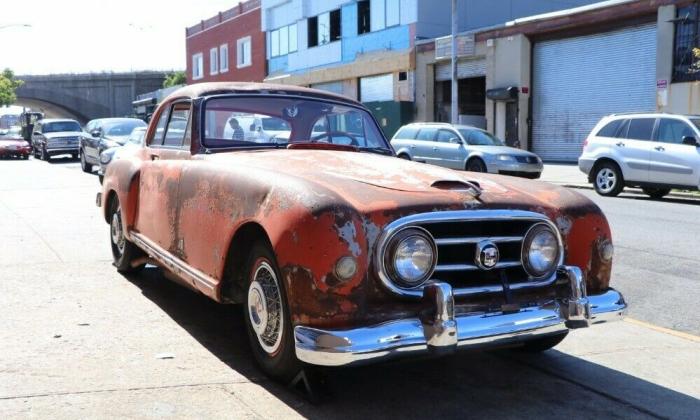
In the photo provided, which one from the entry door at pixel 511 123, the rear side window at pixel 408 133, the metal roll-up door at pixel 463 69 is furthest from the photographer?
the metal roll-up door at pixel 463 69

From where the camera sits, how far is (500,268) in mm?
3830

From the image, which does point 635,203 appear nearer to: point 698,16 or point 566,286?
point 698,16

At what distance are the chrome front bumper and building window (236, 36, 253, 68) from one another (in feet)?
144

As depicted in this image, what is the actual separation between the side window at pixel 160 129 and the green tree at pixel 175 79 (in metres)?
61.2

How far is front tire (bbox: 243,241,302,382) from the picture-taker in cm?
376

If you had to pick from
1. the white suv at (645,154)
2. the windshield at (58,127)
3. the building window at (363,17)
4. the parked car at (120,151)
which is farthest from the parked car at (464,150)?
the windshield at (58,127)

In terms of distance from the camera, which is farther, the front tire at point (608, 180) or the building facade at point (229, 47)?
the building facade at point (229, 47)

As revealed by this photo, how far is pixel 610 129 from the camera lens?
52.6ft

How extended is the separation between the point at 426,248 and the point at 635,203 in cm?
1216

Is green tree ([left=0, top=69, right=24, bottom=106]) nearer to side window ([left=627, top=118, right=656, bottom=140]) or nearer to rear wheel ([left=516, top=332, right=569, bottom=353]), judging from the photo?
side window ([left=627, top=118, right=656, bottom=140])

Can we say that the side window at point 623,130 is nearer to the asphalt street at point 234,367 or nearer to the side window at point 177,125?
the asphalt street at point 234,367

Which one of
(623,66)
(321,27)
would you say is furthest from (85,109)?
(623,66)

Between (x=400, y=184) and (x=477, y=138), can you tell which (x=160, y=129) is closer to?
(x=400, y=184)

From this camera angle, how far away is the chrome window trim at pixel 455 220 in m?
3.47
